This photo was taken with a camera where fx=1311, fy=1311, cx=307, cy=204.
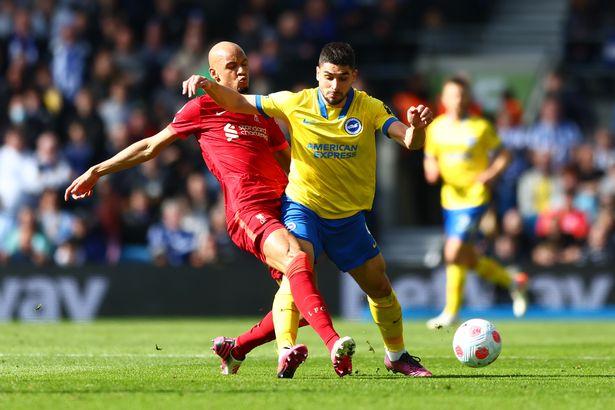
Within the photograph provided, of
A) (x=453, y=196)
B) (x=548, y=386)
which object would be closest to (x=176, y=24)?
(x=453, y=196)

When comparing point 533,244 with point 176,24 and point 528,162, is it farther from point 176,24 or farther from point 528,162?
point 176,24

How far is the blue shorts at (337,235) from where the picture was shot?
8641 millimetres

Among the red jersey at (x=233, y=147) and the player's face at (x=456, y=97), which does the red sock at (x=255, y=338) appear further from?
the player's face at (x=456, y=97)

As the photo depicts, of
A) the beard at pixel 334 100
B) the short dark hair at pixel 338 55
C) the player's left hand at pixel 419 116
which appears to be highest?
the short dark hair at pixel 338 55

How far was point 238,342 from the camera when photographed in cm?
894

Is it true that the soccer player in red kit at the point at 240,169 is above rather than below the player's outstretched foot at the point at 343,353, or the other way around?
above

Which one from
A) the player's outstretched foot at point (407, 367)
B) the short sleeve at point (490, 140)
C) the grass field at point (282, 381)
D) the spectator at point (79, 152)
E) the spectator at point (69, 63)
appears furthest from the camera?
the spectator at point (69, 63)

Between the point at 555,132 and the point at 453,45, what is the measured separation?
386 centimetres

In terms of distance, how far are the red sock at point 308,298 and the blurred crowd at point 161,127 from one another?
10.1 meters

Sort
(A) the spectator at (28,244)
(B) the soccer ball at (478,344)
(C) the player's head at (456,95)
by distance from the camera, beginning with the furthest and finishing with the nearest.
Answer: (A) the spectator at (28,244), (C) the player's head at (456,95), (B) the soccer ball at (478,344)

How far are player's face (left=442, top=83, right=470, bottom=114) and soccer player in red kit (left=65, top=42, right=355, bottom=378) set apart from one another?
18.3 feet

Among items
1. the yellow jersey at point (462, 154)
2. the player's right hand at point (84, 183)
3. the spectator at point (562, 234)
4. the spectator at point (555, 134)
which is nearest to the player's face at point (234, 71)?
the player's right hand at point (84, 183)

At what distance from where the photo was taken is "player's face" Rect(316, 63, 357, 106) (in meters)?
8.39

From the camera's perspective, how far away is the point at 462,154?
48.9ft
